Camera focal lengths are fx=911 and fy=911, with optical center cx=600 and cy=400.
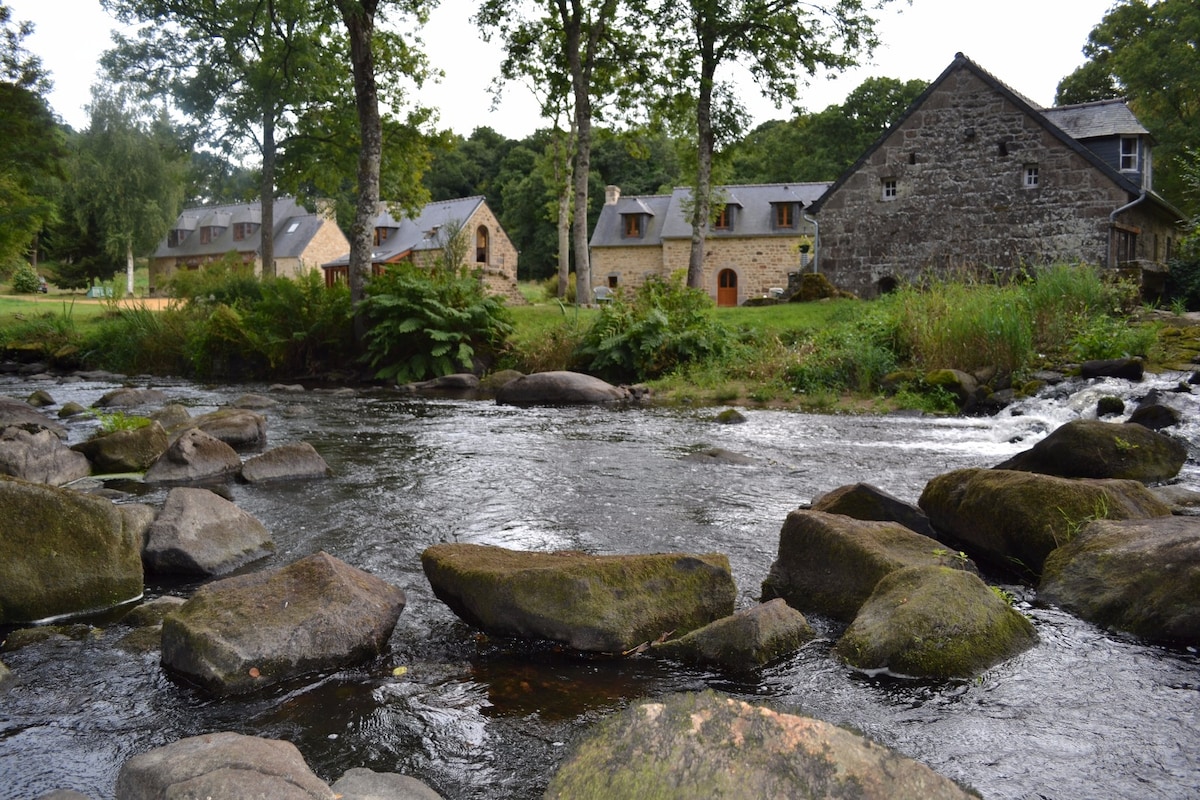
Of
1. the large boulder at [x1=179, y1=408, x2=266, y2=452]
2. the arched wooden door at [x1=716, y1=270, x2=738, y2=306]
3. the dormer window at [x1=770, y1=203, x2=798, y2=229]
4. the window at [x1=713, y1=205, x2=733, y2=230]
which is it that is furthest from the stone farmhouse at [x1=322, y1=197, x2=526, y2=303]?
the large boulder at [x1=179, y1=408, x2=266, y2=452]

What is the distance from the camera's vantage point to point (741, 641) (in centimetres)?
418

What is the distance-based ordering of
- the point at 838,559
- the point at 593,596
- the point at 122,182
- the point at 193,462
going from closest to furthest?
1. the point at 593,596
2. the point at 838,559
3. the point at 193,462
4. the point at 122,182

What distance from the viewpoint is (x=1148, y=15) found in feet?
156

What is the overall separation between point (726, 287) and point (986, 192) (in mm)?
21189

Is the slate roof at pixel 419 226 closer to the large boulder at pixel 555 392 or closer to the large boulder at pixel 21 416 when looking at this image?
the large boulder at pixel 555 392

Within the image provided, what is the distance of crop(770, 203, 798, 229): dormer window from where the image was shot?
4706cm

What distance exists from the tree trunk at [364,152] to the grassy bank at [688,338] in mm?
696

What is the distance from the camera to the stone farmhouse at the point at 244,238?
5744 centimetres

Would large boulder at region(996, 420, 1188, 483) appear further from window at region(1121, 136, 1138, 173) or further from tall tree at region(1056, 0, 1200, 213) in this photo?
tall tree at region(1056, 0, 1200, 213)

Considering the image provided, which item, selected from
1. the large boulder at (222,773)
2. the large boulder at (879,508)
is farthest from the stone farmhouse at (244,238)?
the large boulder at (222,773)

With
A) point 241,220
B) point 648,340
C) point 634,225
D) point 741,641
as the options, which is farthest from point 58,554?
point 241,220

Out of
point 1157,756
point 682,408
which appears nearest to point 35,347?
point 682,408

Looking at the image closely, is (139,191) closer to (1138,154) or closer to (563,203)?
(563,203)

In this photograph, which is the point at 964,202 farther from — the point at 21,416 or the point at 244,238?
the point at 244,238
